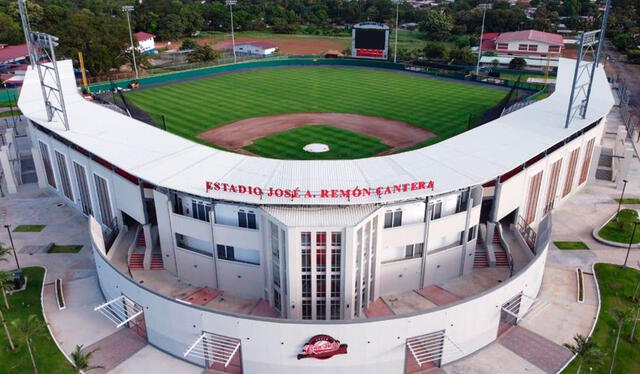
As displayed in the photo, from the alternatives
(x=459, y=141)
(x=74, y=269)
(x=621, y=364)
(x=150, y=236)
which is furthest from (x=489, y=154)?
(x=74, y=269)

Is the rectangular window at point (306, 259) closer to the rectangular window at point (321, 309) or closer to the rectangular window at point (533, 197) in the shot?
the rectangular window at point (321, 309)

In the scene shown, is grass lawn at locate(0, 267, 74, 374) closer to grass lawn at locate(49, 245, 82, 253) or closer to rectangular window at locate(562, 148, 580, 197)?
grass lawn at locate(49, 245, 82, 253)

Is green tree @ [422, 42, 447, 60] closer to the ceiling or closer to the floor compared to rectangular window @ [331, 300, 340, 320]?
closer to the ceiling

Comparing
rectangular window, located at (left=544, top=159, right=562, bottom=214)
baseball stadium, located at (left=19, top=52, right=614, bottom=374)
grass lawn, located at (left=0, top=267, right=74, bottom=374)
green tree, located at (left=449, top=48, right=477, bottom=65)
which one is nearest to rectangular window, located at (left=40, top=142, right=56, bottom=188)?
baseball stadium, located at (left=19, top=52, right=614, bottom=374)

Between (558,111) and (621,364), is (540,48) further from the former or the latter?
(621,364)

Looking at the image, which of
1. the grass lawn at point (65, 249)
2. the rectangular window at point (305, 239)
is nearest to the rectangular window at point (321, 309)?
the rectangular window at point (305, 239)

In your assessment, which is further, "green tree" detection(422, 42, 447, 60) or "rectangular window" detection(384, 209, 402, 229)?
"green tree" detection(422, 42, 447, 60)
